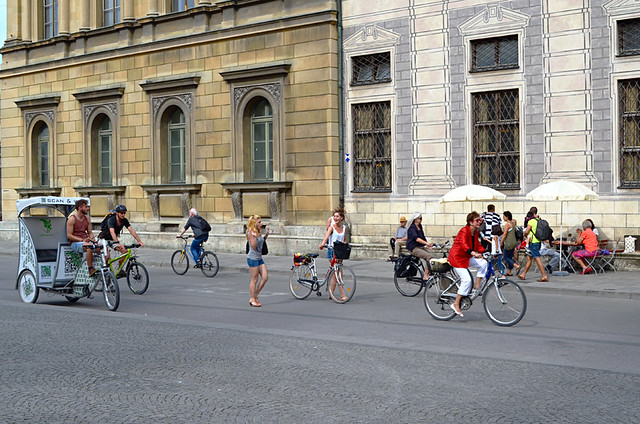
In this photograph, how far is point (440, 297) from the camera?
13.3 metres

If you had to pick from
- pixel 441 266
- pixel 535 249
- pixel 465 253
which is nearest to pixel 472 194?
pixel 535 249

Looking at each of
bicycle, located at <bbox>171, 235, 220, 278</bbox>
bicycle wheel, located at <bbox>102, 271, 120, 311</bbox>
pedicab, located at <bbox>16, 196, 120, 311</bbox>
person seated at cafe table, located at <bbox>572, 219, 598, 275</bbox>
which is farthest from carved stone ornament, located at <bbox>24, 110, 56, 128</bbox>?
person seated at cafe table, located at <bbox>572, 219, 598, 275</bbox>

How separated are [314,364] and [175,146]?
21198 millimetres

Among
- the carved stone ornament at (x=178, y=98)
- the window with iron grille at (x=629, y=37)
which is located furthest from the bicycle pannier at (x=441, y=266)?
the carved stone ornament at (x=178, y=98)

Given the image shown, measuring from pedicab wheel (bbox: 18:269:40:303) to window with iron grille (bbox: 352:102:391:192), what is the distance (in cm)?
1144

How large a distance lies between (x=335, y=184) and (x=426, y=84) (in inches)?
155

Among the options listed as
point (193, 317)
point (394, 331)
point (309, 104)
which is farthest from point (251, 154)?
point (394, 331)

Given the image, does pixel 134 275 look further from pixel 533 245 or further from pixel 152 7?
pixel 152 7

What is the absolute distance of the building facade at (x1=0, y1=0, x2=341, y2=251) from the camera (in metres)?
25.9

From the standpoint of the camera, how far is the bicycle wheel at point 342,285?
15825 millimetres

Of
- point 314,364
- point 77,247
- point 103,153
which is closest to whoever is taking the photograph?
point 314,364

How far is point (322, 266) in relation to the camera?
75.4 feet

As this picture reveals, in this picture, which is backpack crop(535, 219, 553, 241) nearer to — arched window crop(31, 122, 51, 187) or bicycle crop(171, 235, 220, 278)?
bicycle crop(171, 235, 220, 278)

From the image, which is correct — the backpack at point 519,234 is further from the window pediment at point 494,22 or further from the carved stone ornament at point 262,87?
the carved stone ornament at point 262,87
